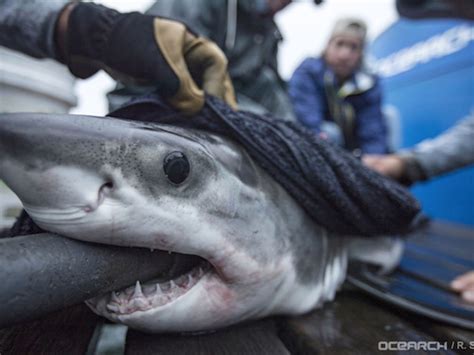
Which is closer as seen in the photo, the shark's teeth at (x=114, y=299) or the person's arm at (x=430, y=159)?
the shark's teeth at (x=114, y=299)

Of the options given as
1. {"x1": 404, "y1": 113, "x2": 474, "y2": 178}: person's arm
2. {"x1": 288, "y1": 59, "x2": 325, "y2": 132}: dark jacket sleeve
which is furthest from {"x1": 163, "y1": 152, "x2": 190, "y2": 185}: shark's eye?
{"x1": 288, "y1": 59, "x2": 325, "y2": 132}: dark jacket sleeve

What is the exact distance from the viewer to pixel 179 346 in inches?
25.8

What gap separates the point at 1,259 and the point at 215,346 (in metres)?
0.38

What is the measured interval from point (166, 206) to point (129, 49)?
332 millimetres

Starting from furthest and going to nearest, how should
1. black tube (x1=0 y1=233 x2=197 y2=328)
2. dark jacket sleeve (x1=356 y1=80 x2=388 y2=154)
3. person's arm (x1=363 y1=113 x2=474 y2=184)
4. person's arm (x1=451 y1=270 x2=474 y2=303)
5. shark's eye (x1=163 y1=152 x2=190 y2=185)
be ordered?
dark jacket sleeve (x1=356 y1=80 x2=388 y2=154), person's arm (x1=363 y1=113 x2=474 y2=184), person's arm (x1=451 y1=270 x2=474 y2=303), shark's eye (x1=163 y1=152 x2=190 y2=185), black tube (x1=0 y1=233 x2=197 y2=328)

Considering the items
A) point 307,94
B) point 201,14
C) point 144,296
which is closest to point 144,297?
point 144,296

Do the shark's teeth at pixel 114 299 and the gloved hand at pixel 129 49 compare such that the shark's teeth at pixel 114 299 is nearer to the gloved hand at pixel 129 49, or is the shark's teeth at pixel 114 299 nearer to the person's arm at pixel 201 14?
the gloved hand at pixel 129 49

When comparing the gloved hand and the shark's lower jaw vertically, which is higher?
the gloved hand

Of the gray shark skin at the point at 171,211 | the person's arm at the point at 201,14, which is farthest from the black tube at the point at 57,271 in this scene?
the person's arm at the point at 201,14

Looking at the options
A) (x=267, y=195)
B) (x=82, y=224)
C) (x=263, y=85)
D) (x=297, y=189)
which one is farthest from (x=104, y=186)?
(x=263, y=85)

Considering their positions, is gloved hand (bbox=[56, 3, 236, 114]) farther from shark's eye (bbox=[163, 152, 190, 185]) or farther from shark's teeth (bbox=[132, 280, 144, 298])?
shark's teeth (bbox=[132, 280, 144, 298])

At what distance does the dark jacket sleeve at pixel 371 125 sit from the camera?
9.20 ft

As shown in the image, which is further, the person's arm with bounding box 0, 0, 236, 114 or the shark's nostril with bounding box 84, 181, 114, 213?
the person's arm with bounding box 0, 0, 236, 114

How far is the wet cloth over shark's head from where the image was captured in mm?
471
